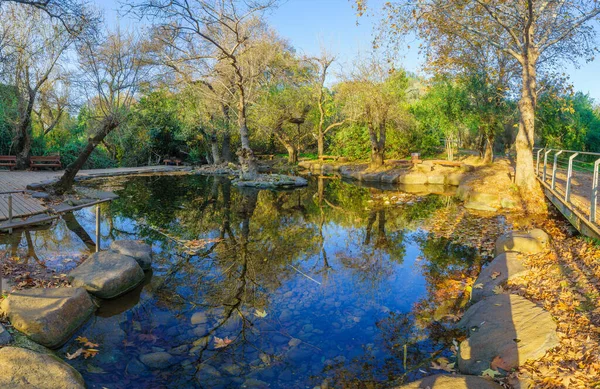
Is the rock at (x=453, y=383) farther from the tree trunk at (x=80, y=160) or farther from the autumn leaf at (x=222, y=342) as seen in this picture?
the tree trunk at (x=80, y=160)

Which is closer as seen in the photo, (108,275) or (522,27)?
(108,275)

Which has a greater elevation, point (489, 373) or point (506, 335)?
point (506, 335)

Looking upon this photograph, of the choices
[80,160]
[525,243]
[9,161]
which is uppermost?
[80,160]

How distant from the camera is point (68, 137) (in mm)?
27844

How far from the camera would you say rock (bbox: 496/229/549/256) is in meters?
7.23

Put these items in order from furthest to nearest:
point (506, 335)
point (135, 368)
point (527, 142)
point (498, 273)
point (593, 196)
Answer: point (527, 142) < point (593, 196) < point (498, 273) < point (135, 368) < point (506, 335)

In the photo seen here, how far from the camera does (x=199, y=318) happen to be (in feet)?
18.5

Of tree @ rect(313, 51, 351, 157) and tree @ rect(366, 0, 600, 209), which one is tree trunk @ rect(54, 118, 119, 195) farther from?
tree @ rect(313, 51, 351, 157)

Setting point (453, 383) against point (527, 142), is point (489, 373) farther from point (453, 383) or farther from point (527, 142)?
point (527, 142)

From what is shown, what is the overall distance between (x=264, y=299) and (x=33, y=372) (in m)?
3.32

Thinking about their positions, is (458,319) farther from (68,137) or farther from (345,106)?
(68,137)

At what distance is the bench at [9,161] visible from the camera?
68.4ft

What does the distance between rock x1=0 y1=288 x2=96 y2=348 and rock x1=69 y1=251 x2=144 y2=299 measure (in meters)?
0.54

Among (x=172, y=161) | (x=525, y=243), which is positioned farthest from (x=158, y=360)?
(x=172, y=161)
